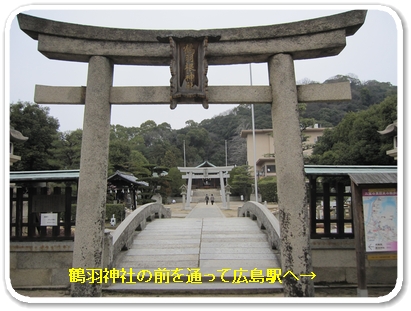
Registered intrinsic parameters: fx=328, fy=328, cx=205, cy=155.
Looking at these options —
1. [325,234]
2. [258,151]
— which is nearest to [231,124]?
[258,151]

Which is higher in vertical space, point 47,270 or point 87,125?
point 87,125

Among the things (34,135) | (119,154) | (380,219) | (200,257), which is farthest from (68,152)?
(380,219)

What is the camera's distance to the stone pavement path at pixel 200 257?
6.48 metres

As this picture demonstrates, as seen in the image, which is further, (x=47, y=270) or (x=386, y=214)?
(x=47, y=270)

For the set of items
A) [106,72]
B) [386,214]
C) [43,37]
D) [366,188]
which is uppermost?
[43,37]

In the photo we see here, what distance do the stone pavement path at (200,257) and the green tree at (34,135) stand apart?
19064mm

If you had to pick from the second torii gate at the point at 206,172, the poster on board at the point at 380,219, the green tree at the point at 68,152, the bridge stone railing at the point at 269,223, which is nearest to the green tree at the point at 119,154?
the green tree at the point at 68,152

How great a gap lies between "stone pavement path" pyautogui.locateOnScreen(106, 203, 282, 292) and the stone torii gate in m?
1.28

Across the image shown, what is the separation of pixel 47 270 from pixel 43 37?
5134 millimetres

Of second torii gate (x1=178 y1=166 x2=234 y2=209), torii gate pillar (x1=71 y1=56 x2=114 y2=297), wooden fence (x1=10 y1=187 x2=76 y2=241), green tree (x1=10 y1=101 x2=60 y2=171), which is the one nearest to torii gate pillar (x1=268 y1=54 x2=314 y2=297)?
torii gate pillar (x1=71 y1=56 x2=114 y2=297)

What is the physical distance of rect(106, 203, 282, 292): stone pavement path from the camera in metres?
6.48

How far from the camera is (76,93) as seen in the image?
6.42 m

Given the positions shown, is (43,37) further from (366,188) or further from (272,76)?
(366,188)

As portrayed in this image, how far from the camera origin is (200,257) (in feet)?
25.0
